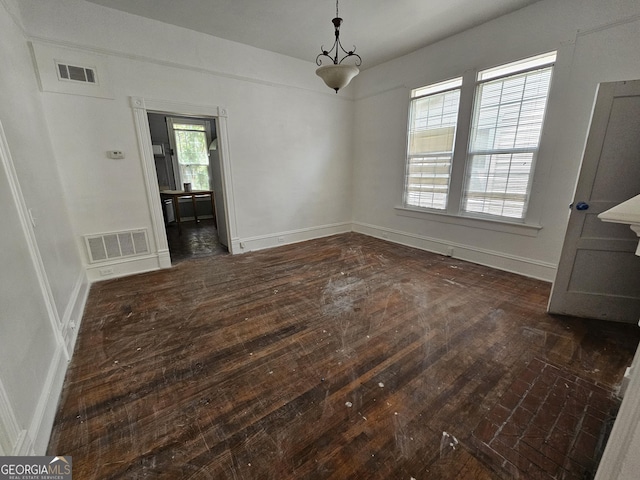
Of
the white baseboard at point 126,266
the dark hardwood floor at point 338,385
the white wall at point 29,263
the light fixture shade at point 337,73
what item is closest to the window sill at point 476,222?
the dark hardwood floor at point 338,385

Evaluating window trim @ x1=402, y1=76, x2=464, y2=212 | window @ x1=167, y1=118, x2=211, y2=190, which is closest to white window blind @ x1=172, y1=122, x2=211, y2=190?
window @ x1=167, y1=118, x2=211, y2=190

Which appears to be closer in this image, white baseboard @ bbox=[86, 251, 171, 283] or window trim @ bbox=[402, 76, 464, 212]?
white baseboard @ bbox=[86, 251, 171, 283]

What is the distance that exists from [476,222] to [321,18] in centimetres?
349

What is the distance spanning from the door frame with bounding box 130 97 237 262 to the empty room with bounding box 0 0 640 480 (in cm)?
3

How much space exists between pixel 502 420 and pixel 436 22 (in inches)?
171

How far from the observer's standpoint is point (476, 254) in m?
4.03

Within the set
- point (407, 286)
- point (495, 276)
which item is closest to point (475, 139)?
point (495, 276)

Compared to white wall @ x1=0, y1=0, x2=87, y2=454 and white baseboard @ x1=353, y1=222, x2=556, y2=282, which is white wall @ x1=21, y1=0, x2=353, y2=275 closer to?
white wall @ x1=0, y1=0, x2=87, y2=454

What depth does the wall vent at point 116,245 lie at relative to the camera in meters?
3.44

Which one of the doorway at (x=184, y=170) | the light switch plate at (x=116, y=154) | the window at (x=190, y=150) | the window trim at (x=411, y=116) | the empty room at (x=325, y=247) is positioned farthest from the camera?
the window at (x=190, y=150)

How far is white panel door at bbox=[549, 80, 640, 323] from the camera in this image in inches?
85.3

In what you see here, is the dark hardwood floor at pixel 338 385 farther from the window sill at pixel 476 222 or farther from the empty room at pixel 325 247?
the window sill at pixel 476 222

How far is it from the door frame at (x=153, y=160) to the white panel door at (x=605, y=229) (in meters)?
4.30

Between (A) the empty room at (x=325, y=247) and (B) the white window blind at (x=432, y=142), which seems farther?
(B) the white window blind at (x=432, y=142)
